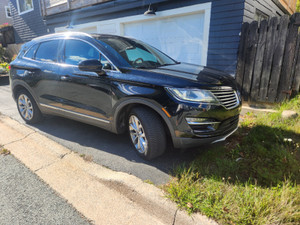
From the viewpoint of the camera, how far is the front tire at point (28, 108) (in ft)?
13.1

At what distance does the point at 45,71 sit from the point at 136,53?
1612 mm

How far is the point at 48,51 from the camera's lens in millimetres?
3623

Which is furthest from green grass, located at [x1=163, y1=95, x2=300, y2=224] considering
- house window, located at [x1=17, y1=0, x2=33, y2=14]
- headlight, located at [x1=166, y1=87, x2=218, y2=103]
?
house window, located at [x1=17, y1=0, x2=33, y2=14]

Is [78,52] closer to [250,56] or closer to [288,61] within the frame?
[250,56]

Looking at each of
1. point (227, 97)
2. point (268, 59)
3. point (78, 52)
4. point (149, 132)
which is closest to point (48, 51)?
point (78, 52)

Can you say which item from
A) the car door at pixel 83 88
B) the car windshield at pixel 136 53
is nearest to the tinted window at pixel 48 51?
the car door at pixel 83 88

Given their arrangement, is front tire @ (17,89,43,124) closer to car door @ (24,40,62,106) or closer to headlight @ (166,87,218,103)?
car door @ (24,40,62,106)

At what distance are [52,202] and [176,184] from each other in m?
1.25

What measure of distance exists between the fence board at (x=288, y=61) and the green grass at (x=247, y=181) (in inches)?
65.0

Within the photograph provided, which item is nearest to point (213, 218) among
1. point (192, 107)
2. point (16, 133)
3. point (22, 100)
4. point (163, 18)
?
point (192, 107)

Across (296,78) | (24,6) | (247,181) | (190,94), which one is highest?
(24,6)

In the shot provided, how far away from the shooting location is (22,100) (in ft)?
13.6

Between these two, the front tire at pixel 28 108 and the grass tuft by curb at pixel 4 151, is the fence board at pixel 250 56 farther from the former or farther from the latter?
the grass tuft by curb at pixel 4 151

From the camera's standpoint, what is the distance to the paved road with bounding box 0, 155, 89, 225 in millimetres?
1835
